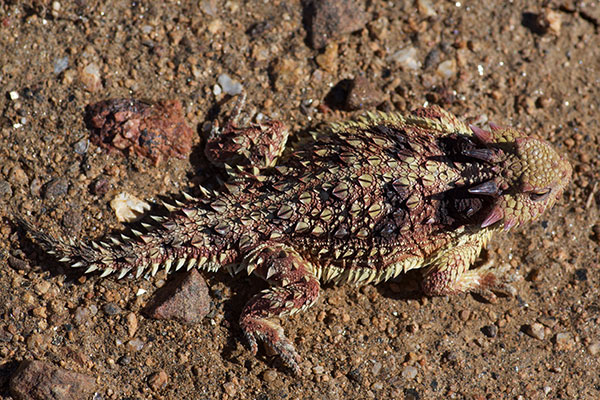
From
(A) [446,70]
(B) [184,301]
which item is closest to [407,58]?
(A) [446,70]

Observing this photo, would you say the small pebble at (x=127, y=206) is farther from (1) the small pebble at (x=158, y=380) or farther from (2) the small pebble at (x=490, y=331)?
(2) the small pebble at (x=490, y=331)

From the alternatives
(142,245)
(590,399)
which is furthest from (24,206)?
(590,399)

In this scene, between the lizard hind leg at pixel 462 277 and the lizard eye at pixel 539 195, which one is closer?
the lizard eye at pixel 539 195

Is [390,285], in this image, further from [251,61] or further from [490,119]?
[251,61]

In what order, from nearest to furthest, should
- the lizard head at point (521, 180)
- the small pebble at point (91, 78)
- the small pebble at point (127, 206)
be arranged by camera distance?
the lizard head at point (521, 180), the small pebble at point (127, 206), the small pebble at point (91, 78)

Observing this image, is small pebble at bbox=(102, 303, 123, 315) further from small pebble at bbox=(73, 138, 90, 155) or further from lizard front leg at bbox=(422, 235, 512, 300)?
lizard front leg at bbox=(422, 235, 512, 300)

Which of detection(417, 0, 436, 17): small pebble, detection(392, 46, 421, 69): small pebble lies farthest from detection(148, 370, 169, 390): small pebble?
detection(417, 0, 436, 17): small pebble

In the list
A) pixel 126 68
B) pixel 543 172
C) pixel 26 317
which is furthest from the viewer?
pixel 126 68

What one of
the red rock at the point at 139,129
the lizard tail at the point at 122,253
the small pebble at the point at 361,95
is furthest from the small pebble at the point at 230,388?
the small pebble at the point at 361,95
